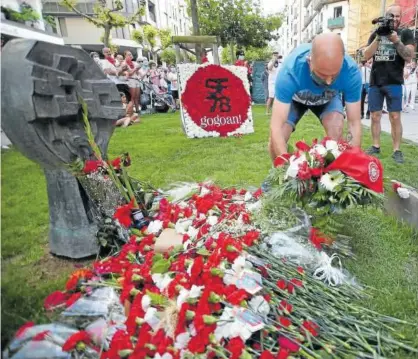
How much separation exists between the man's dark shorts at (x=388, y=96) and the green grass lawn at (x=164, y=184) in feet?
1.81

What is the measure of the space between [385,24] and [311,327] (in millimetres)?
3447

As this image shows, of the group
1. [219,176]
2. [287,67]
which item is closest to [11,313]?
[287,67]

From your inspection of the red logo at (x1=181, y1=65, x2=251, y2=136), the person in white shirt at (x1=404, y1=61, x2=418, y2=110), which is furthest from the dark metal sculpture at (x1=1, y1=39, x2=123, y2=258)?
the person in white shirt at (x1=404, y1=61, x2=418, y2=110)

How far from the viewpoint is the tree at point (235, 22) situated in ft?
56.4

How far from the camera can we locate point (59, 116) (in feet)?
6.08

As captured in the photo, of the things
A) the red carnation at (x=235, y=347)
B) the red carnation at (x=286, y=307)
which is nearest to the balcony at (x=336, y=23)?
the red carnation at (x=286, y=307)

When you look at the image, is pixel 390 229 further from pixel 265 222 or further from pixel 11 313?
pixel 11 313

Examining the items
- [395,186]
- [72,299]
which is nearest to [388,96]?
[395,186]

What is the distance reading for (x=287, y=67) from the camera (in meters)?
2.59

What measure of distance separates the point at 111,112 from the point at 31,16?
0.81m

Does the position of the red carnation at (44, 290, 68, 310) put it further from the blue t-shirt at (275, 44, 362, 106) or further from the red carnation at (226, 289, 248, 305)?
the blue t-shirt at (275, 44, 362, 106)

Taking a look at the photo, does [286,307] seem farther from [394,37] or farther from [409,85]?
[409,85]

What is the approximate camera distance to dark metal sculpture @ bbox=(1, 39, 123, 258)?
162 cm

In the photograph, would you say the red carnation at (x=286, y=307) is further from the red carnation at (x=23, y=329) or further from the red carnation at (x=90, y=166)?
the red carnation at (x=90, y=166)
